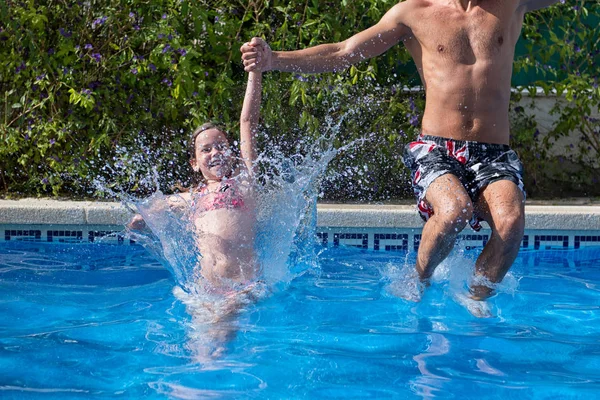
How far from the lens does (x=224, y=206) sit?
4516 mm

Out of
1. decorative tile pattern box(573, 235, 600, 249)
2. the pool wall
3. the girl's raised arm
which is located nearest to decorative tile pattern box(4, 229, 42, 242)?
the pool wall

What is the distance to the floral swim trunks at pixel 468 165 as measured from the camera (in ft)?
13.7

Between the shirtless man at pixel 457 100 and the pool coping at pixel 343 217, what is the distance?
1.44m

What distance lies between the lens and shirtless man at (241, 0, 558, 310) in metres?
4.09

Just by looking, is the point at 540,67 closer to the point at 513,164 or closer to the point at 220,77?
the point at 220,77

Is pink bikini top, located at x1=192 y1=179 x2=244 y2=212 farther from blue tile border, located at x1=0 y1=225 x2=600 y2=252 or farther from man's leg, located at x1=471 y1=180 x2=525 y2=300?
blue tile border, located at x1=0 y1=225 x2=600 y2=252

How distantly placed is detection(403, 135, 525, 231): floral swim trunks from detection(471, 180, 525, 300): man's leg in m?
0.06

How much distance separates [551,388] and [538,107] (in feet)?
14.7

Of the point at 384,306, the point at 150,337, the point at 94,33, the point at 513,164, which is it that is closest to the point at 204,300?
the point at 150,337

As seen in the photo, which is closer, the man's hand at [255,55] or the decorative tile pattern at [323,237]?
the man's hand at [255,55]

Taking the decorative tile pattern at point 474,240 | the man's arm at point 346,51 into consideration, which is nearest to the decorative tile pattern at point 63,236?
the man's arm at point 346,51

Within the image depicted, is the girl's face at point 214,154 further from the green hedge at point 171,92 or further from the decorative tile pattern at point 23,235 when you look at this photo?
the green hedge at point 171,92

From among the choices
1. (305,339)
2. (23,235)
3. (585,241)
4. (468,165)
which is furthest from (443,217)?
(23,235)

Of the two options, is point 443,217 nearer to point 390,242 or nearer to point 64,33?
point 390,242
